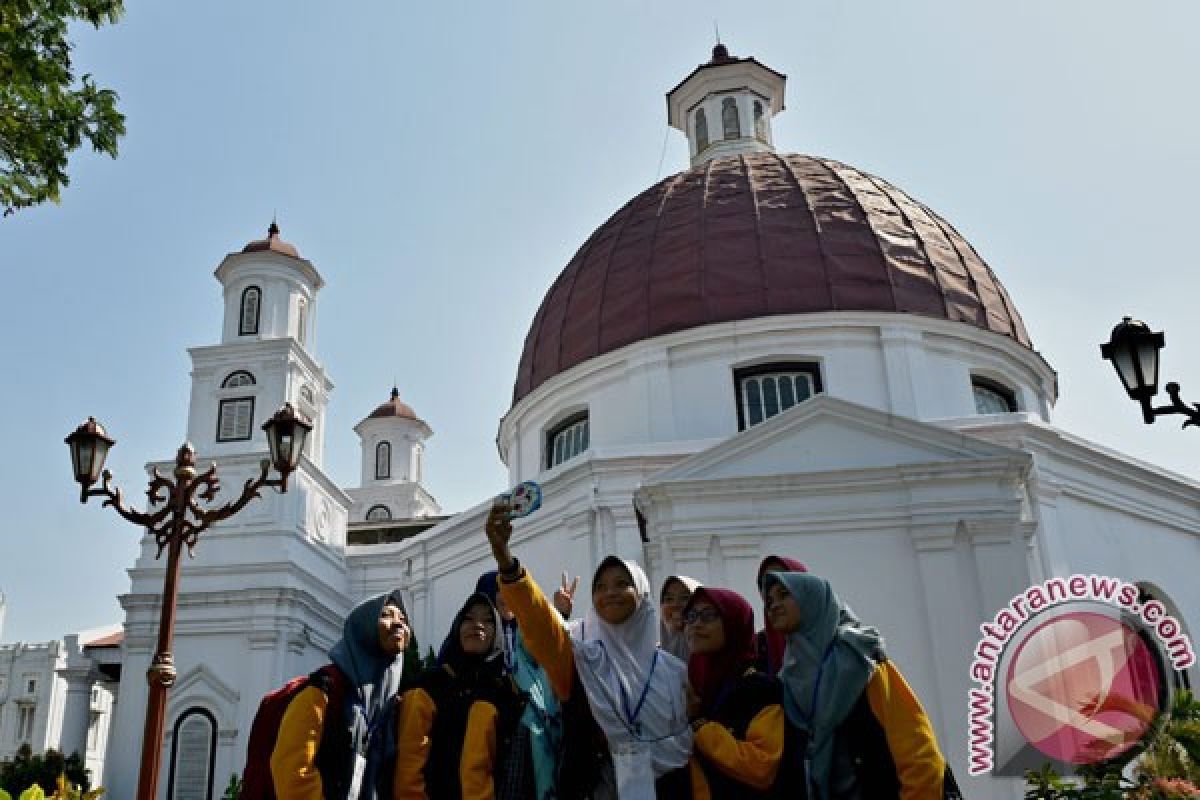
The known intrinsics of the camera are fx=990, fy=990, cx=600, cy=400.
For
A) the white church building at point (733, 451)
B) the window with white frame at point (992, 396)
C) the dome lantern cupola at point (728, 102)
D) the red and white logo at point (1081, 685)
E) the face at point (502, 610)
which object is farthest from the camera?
the dome lantern cupola at point (728, 102)

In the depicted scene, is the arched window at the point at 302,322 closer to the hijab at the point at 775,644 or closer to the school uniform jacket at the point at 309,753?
the school uniform jacket at the point at 309,753

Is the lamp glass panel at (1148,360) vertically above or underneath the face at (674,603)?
above

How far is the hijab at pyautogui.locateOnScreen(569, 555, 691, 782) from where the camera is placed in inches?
140

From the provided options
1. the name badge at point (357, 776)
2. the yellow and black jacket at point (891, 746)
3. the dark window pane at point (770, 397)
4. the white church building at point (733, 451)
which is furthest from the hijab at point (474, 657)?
the dark window pane at point (770, 397)

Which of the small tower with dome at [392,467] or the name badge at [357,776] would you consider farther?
the small tower with dome at [392,467]

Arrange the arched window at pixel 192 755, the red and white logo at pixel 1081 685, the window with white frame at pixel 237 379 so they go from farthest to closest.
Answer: the window with white frame at pixel 237 379, the arched window at pixel 192 755, the red and white logo at pixel 1081 685

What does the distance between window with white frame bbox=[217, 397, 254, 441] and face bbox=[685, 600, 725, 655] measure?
22.3 m

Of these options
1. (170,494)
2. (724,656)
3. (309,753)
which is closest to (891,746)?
(724,656)

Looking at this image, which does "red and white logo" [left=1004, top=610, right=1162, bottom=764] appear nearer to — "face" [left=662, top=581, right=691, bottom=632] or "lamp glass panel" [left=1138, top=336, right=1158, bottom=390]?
"lamp glass panel" [left=1138, top=336, right=1158, bottom=390]

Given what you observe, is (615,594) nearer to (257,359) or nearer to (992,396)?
(992,396)

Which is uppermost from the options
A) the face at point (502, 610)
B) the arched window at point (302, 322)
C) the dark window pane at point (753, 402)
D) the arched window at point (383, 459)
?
the arched window at point (383, 459)

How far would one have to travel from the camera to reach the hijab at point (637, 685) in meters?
3.55

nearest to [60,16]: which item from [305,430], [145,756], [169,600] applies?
[305,430]

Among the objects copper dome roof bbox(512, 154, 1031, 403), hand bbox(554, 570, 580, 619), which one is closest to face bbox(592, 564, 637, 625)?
hand bbox(554, 570, 580, 619)
